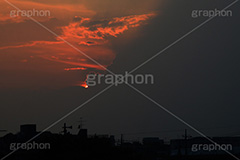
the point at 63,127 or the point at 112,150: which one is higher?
the point at 63,127

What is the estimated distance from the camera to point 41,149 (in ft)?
164

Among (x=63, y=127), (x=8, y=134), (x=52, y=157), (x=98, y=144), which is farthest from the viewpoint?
(x=8, y=134)

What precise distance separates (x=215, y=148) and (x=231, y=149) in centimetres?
341

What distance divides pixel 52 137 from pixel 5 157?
5417 mm

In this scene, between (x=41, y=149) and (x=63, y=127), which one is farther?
(x=63, y=127)

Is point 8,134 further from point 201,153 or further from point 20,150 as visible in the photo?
point 201,153

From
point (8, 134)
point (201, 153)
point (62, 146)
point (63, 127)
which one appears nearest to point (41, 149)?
point (62, 146)

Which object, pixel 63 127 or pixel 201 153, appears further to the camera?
pixel 201 153

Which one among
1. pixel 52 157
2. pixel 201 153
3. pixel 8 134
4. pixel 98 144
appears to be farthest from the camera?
pixel 201 153

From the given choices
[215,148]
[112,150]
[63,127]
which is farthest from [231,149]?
[112,150]

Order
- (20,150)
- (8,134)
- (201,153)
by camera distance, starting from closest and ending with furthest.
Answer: (20,150) → (8,134) → (201,153)

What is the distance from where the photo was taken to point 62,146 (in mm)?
49250

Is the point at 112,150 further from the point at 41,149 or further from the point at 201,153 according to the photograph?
the point at 201,153

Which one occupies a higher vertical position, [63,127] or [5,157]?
[63,127]
